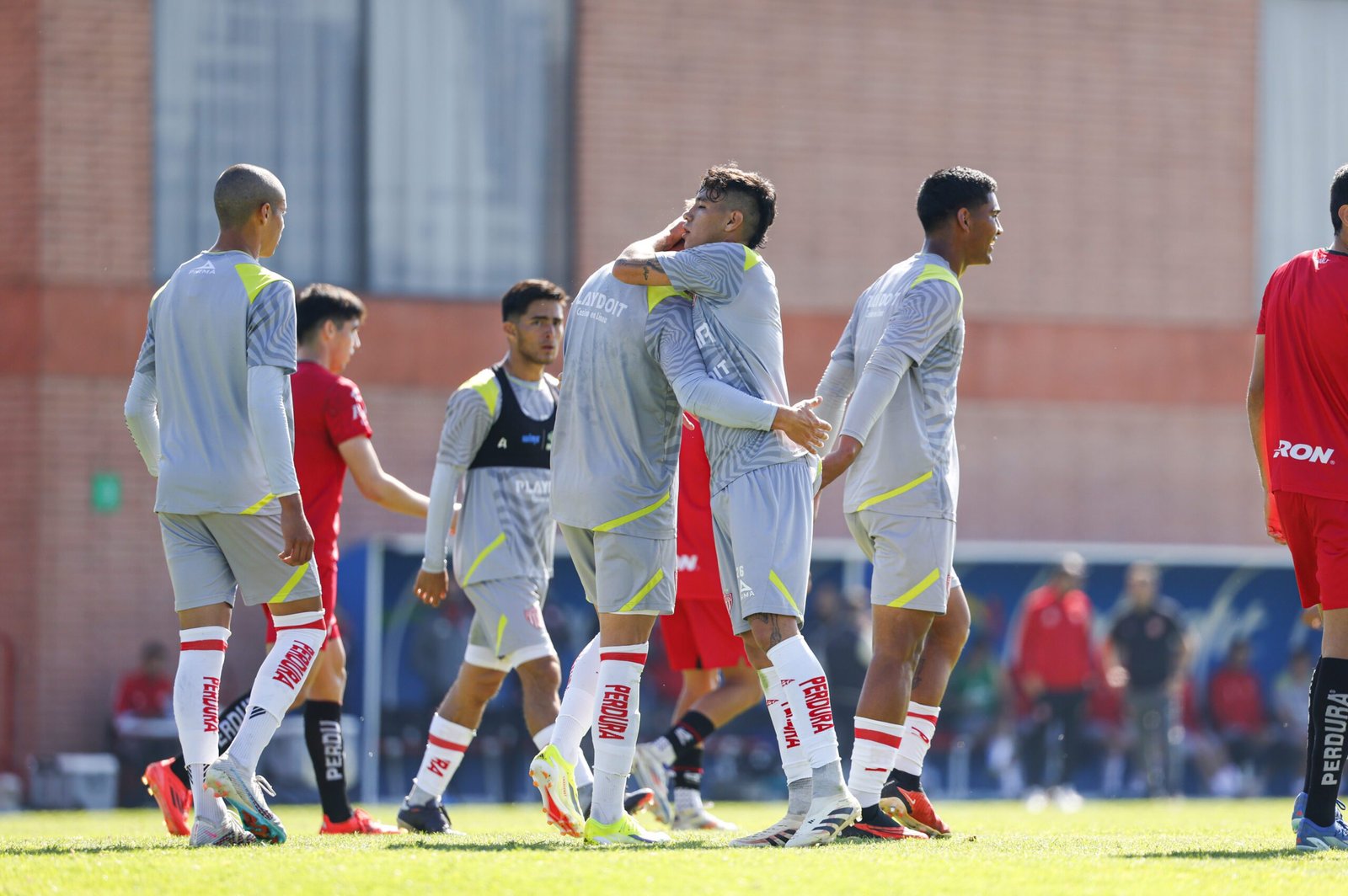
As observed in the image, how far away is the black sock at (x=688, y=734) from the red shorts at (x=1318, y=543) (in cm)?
327

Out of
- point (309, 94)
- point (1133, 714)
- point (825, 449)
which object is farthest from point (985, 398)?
point (825, 449)

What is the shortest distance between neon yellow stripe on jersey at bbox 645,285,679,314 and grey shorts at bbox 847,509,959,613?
1164 mm

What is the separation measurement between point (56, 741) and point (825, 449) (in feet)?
37.5

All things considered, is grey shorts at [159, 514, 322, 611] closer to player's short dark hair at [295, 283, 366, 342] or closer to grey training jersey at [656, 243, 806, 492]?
grey training jersey at [656, 243, 806, 492]

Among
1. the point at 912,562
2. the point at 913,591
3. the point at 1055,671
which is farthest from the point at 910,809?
the point at 1055,671

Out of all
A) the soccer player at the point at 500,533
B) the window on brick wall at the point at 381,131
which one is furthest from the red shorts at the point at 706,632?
the window on brick wall at the point at 381,131

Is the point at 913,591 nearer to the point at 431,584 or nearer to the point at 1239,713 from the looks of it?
the point at 431,584

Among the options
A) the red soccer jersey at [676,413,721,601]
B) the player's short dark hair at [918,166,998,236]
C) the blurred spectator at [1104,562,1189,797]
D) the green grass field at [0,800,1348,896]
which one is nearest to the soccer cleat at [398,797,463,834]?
the green grass field at [0,800,1348,896]

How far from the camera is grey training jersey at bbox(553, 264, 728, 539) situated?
6.88 m

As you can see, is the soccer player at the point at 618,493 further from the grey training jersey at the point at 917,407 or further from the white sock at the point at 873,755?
the white sock at the point at 873,755

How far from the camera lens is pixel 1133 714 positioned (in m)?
17.4

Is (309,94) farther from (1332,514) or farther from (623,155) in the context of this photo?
(1332,514)

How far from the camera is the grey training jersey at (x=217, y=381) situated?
6.84 metres

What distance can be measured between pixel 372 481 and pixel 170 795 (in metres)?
1.60
